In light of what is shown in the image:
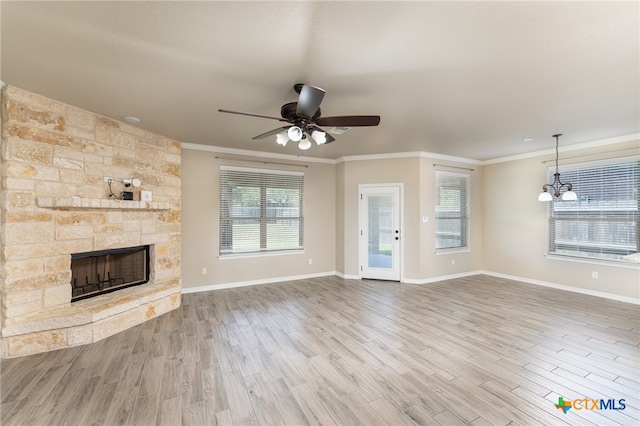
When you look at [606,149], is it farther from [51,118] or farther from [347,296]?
[51,118]

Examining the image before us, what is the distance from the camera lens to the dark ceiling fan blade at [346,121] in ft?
7.78

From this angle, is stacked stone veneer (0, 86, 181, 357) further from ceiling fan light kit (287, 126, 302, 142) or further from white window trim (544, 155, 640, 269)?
white window trim (544, 155, 640, 269)

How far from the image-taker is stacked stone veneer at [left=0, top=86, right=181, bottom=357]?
2621 mm

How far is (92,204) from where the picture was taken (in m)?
3.10

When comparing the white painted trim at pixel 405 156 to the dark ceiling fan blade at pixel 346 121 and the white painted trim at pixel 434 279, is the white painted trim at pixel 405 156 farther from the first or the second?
the dark ceiling fan blade at pixel 346 121

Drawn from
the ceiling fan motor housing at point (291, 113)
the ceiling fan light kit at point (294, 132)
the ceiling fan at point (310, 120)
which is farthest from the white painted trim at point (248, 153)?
the ceiling fan light kit at point (294, 132)

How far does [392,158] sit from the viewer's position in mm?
5492

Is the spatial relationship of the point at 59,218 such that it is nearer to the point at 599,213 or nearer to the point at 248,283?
the point at 248,283

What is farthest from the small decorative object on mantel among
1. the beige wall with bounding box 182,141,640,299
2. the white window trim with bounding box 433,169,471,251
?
the white window trim with bounding box 433,169,471,251

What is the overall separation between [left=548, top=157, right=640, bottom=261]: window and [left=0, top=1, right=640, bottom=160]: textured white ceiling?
4.51ft

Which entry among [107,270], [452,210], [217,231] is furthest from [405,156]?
[107,270]

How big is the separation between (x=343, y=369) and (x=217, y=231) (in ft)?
11.5

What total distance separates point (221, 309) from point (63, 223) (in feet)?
7.12

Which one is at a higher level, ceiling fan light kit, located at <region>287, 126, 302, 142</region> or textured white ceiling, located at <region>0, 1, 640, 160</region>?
textured white ceiling, located at <region>0, 1, 640, 160</region>
